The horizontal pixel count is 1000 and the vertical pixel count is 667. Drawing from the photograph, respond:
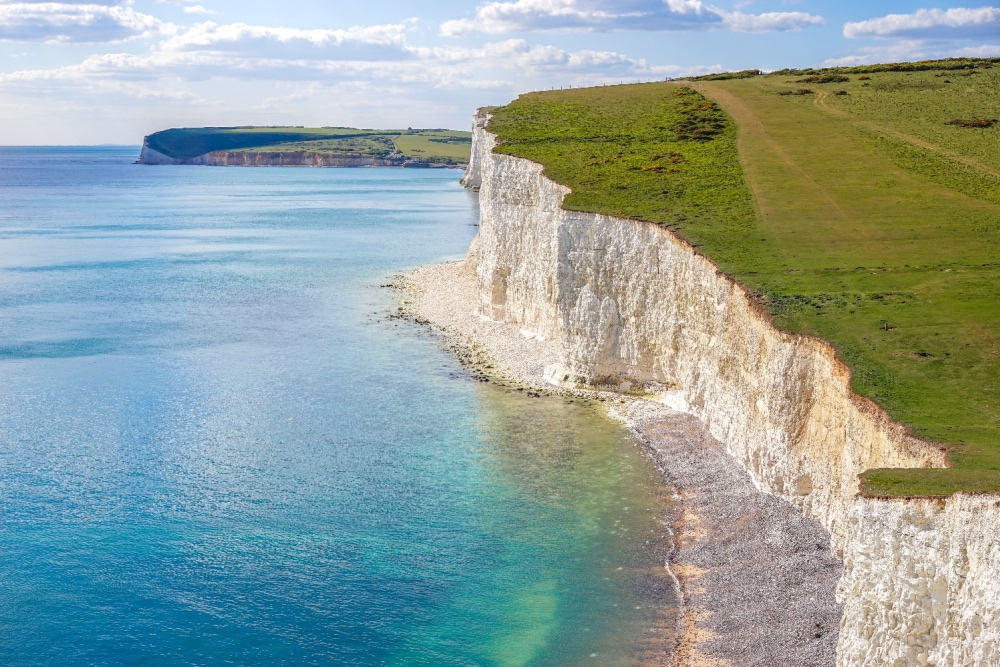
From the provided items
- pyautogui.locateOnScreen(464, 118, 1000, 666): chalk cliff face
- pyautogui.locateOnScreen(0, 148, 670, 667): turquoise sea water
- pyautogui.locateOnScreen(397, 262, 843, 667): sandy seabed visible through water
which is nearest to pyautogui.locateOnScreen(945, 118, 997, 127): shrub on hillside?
pyautogui.locateOnScreen(464, 118, 1000, 666): chalk cliff face

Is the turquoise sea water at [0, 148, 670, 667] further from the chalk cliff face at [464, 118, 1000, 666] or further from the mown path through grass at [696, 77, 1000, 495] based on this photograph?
the mown path through grass at [696, 77, 1000, 495]

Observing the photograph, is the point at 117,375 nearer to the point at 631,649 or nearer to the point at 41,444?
the point at 41,444

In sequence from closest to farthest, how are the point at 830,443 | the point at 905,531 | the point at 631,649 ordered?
1. the point at 905,531
2. the point at 631,649
3. the point at 830,443

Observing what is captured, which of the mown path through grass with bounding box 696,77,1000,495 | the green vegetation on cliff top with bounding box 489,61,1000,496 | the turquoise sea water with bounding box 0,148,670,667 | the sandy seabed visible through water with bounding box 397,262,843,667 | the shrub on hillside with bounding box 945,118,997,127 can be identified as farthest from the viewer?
the shrub on hillside with bounding box 945,118,997,127

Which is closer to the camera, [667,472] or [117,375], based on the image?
[667,472]

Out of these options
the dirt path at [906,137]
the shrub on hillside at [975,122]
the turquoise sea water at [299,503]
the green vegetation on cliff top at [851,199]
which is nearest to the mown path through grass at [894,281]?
the green vegetation on cliff top at [851,199]

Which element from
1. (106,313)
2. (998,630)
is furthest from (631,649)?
(106,313)

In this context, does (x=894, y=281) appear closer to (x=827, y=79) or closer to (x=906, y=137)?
(x=906, y=137)
